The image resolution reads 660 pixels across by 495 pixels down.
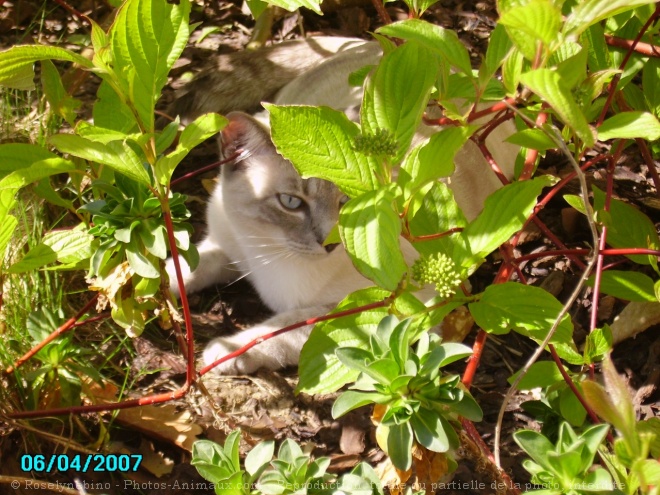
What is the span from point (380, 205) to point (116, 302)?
2.53 feet

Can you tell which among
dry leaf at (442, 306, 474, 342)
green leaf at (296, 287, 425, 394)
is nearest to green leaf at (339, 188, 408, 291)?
green leaf at (296, 287, 425, 394)

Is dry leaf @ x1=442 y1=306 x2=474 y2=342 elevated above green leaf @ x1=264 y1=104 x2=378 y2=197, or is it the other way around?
green leaf @ x1=264 y1=104 x2=378 y2=197

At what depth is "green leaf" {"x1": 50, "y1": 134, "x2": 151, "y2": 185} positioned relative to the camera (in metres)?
1.28

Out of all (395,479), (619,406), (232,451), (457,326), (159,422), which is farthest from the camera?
(457,326)

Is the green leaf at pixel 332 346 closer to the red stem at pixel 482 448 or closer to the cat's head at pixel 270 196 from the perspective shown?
the red stem at pixel 482 448

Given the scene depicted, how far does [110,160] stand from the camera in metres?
1.28

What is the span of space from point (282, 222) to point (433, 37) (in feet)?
4.33

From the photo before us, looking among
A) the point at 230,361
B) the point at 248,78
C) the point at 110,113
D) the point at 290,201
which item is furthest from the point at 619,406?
the point at 248,78

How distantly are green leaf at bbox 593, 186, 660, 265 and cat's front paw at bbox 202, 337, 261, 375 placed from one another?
1.18 meters

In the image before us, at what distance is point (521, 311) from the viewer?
1432 millimetres

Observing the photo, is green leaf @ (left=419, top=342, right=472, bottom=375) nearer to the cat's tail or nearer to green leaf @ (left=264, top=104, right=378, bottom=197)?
green leaf @ (left=264, top=104, right=378, bottom=197)

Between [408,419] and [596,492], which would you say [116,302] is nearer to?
[408,419]

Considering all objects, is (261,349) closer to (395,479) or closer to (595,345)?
(395,479)

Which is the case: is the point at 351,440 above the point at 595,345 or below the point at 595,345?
below
